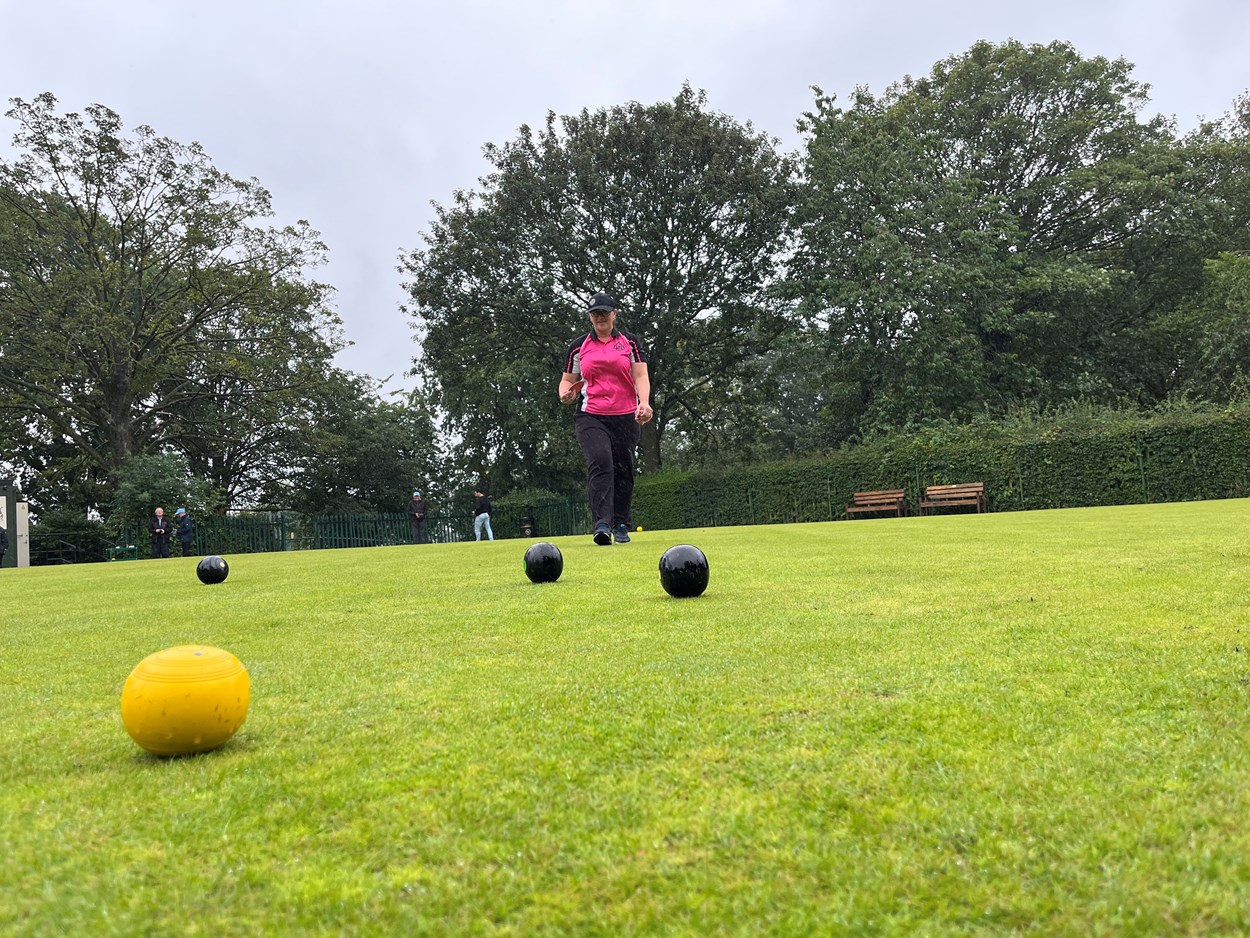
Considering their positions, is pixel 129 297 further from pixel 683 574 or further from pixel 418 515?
pixel 683 574

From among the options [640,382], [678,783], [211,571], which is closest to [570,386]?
[640,382]

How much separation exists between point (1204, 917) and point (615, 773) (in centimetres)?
124

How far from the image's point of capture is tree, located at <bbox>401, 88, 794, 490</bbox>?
1320 inches

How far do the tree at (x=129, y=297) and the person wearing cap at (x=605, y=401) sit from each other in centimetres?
2768

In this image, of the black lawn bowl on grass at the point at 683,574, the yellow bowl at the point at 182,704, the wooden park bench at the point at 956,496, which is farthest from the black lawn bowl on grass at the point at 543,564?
the wooden park bench at the point at 956,496

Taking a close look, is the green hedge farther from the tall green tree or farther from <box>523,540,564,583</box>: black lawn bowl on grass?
<box>523,540,564,583</box>: black lawn bowl on grass

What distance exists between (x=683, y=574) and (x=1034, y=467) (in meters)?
22.2

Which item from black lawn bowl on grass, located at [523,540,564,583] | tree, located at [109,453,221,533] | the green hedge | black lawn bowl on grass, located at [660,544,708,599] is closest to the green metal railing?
tree, located at [109,453,221,533]

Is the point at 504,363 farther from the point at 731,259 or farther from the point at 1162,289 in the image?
→ the point at 1162,289

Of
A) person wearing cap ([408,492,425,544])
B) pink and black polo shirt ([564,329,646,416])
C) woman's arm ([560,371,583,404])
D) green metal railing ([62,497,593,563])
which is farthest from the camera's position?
person wearing cap ([408,492,425,544])

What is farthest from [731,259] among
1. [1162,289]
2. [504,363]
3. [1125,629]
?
[1125,629]

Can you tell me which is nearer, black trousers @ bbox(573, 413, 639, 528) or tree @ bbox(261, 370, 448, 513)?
black trousers @ bbox(573, 413, 639, 528)

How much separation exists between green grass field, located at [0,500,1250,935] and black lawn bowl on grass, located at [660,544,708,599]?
0.95m

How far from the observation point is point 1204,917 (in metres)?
1.38
